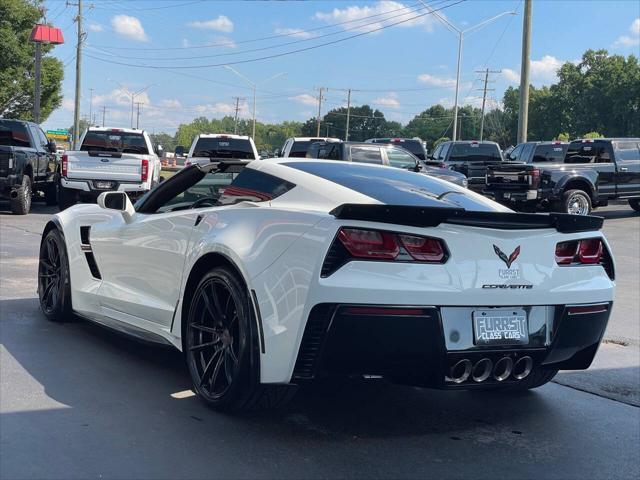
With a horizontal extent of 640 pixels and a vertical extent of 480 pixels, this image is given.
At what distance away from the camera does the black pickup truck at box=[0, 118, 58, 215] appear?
16145 mm

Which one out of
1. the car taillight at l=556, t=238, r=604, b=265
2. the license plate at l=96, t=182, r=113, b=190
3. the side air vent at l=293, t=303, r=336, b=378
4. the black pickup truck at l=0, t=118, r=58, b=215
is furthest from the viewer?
the license plate at l=96, t=182, r=113, b=190

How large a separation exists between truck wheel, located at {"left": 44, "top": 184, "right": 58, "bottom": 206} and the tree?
24619mm

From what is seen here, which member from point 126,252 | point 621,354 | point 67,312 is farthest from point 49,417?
point 621,354

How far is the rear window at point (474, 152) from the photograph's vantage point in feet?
82.6

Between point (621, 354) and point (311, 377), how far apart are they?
153 inches

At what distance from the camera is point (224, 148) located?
20.2 m

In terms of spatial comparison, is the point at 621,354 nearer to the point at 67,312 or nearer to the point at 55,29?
the point at 67,312

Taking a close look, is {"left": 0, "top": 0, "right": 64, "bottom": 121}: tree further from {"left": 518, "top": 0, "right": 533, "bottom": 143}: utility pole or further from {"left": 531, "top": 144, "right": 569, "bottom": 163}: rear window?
{"left": 531, "top": 144, "right": 569, "bottom": 163}: rear window

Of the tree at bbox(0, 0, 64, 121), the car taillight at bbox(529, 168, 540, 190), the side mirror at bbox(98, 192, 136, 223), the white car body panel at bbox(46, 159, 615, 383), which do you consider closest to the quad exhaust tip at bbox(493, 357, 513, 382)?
the white car body panel at bbox(46, 159, 615, 383)

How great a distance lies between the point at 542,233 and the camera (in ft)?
13.4

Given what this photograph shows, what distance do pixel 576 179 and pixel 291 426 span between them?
1617cm

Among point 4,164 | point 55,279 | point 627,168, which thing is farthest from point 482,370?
point 627,168

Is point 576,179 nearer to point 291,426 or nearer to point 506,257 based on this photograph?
point 506,257

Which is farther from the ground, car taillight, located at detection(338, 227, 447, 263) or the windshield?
the windshield
